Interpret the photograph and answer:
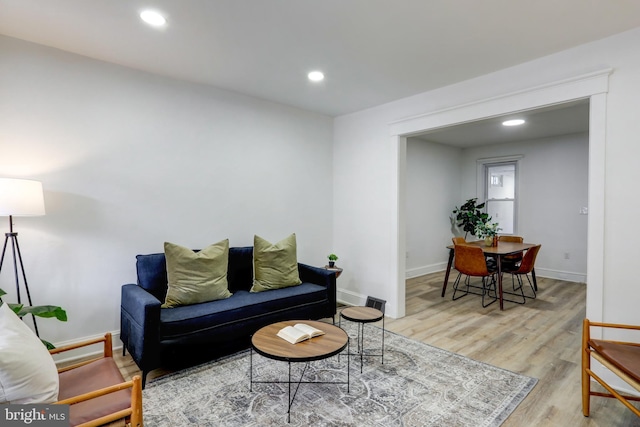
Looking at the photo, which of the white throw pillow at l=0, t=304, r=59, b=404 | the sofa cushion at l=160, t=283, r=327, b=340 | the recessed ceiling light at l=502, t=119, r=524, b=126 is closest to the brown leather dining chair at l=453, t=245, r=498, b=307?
the recessed ceiling light at l=502, t=119, r=524, b=126

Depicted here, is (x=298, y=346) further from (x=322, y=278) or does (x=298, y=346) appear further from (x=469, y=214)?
(x=469, y=214)

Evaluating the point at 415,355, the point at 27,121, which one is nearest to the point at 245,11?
the point at 27,121

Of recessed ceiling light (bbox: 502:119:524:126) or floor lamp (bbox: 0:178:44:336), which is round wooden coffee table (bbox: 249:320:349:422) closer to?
floor lamp (bbox: 0:178:44:336)

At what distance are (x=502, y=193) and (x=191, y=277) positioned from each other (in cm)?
632

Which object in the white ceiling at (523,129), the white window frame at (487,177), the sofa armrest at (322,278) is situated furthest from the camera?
the white window frame at (487,177)

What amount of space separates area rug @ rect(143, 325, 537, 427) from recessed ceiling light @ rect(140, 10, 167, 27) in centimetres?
258

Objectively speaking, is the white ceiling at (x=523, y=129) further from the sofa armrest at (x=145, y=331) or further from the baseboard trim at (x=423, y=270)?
the sofa armrest at (x=145, y=331)

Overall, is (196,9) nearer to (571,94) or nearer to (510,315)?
(571,94)

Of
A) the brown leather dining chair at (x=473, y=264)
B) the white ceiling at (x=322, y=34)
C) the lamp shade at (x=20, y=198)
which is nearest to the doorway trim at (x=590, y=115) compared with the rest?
the white ceiling at (x=322, y=34)

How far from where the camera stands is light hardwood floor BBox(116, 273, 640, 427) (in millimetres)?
2102

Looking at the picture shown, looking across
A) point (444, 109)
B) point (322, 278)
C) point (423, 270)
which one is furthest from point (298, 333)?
point (423, 270)

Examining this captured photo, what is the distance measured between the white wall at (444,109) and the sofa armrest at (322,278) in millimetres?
856

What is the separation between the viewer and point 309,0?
2.00m

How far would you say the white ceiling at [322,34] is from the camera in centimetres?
207
